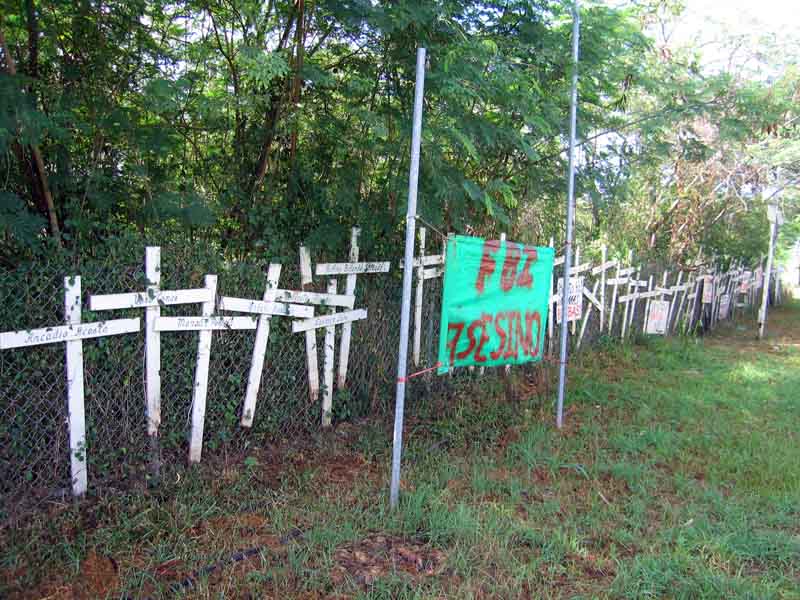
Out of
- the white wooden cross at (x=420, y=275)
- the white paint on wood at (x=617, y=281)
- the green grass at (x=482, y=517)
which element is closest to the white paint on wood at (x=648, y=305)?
the white paint on wood at (x=617, y=281)

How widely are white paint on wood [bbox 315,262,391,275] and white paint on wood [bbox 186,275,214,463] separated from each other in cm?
104

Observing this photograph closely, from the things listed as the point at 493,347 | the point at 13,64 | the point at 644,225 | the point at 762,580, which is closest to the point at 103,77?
the point at 13,64

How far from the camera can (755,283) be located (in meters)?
21.6

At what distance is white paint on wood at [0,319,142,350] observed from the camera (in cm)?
344

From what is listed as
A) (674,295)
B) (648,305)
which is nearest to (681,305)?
(674,295)

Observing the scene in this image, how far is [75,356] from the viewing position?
3727 mm

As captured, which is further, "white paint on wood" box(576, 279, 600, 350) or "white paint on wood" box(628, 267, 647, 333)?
"white paint on wood" box(628, 267, 647, 333)

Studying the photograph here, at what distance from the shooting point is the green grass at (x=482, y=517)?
324cm

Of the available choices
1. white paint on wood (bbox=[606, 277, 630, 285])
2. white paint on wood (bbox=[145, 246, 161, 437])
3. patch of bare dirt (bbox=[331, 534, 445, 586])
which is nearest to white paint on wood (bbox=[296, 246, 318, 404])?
white paint on wood (bbox=[145, 246, 161, 437])

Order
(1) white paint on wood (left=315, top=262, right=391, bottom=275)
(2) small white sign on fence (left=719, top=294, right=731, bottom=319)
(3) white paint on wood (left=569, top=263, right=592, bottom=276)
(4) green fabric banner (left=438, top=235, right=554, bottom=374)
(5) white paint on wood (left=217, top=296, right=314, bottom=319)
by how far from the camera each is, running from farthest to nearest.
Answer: (2) small white sign on fence (left=719, top=294, right=731, bottom=319) → (3) white paint on wood (left=569, top=263, right=592, bottom=276) → (1) white paint on wood (left=315, top=262, right=391, bottom=275) → (4) green fabric banner (left=438, top=235, right=554, bottom=374) → (5) white paint on wood (left=217, top=296, right=314, bottom=319)

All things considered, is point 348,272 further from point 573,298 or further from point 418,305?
point 573,298

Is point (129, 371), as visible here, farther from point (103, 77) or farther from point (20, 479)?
point (103, 77)

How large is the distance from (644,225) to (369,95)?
40.1 ft

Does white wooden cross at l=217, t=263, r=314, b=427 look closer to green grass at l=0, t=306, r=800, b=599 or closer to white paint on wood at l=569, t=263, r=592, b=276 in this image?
green grass at l=0, t=306, r=800, b=599
